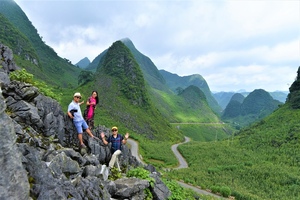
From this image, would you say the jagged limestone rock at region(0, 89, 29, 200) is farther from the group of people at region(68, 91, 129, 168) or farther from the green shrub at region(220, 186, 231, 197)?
the green shrub at region(220, 186, 231, 197)

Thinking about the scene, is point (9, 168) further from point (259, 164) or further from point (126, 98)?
point (126, 98)

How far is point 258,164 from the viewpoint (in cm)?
4888

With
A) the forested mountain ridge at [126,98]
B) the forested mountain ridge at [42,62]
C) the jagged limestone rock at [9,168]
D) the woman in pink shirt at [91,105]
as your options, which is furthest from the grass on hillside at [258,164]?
the forested mountain ridge at [42,62]

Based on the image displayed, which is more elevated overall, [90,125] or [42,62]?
[42,62]

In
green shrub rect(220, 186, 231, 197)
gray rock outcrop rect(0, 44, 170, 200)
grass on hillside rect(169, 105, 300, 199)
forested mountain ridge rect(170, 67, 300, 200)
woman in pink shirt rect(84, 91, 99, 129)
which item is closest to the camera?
gray rock outcrop rect(0, 44, 170, 200)

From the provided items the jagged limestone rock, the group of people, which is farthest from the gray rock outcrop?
the group of people

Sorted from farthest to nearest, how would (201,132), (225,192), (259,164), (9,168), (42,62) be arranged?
Result: (42,62)
(201,132)
(259,164)
(225,192)
(9,168)

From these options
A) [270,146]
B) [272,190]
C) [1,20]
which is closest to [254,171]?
[272,190]

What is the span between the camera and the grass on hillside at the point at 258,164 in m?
34.0

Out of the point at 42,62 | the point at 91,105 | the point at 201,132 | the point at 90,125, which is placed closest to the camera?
the point at 91,105

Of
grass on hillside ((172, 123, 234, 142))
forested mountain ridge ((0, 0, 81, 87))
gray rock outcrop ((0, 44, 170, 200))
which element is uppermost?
forested mountain ridge ((0, 0, 81, 87))

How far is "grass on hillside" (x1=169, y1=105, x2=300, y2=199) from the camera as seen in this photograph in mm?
34031

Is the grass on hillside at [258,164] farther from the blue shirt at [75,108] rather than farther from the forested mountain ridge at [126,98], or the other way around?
the forested mountain ridge at [126,98]

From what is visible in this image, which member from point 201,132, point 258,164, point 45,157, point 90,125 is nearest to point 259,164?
point 258,164
